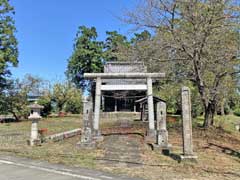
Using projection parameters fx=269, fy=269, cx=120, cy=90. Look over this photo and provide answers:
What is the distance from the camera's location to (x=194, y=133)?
12.6 m

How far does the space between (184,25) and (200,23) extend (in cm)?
65

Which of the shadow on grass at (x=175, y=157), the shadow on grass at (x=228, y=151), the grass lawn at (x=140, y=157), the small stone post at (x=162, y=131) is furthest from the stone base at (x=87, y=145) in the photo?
the shadow on grass at (x=228, y=151)

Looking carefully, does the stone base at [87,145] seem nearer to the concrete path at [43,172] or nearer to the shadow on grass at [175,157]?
the concrete path at [43,172]

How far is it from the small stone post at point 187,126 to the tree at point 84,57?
28.8 meters

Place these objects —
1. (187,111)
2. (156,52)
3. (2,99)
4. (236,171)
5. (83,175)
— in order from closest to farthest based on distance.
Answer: (83,175), (236,171), (187,111), (156,52), (2,99)

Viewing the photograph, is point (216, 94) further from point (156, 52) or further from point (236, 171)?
point (236, 171)

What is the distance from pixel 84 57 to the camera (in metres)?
36.7

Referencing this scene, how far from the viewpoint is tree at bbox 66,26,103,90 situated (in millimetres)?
36469

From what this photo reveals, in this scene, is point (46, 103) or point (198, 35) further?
point (46, 103)

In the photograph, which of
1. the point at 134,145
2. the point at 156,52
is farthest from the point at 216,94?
the point at 134,145

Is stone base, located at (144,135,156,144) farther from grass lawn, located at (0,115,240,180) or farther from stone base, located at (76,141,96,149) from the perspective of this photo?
stone base, located at (76,141,96,149)

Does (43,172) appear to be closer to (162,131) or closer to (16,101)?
(162,131)

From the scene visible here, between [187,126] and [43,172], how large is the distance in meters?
3.87

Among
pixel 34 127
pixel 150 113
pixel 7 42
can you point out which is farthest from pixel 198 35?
pixel 7 42
